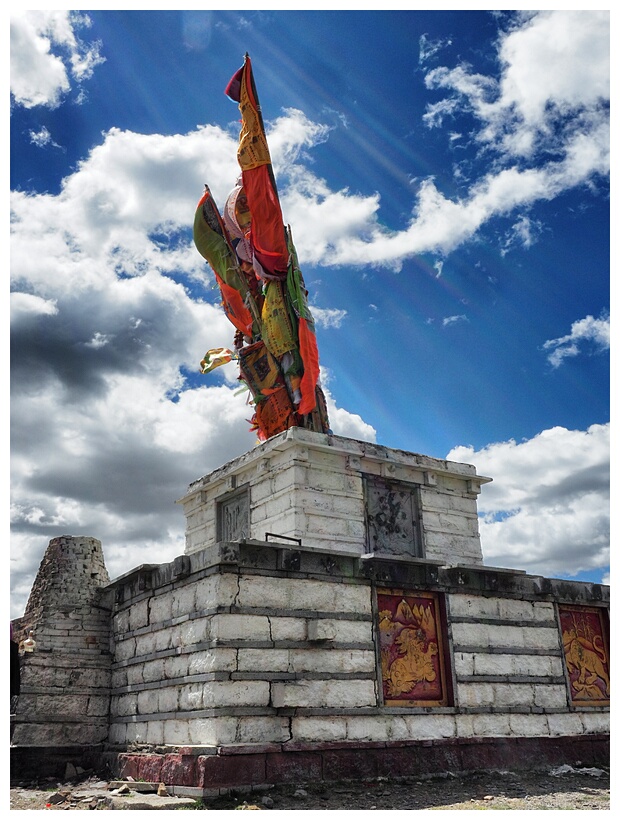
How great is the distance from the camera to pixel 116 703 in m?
13.3

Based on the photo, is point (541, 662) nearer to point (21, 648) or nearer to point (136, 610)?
point (136, 610)

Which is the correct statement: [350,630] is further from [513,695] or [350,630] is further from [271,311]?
[271,311]

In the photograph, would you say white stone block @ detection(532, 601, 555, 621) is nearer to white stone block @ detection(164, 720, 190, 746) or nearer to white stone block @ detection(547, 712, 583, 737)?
white stone block @ detection(547, 712, 583, 737)

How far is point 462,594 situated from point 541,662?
7.47 ft

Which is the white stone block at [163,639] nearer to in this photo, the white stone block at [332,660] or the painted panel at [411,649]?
the white stone block at [332,660]

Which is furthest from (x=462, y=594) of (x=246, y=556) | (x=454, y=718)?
(x=246, y=556)

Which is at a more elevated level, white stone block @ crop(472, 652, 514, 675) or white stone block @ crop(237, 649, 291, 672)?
white stone block @ crop(237, 649, 291, 672)

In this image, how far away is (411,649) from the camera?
478 inches

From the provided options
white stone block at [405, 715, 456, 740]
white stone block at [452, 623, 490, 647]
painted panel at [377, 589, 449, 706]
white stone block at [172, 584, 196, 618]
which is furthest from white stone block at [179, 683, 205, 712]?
white stone block at [452, 623, 490, 647]

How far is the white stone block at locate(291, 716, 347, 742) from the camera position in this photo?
10.4m

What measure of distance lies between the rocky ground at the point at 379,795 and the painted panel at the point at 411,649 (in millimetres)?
1230

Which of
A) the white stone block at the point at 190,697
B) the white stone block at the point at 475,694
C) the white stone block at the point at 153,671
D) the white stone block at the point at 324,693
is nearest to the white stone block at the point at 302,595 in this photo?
the white stone block at the point at 324,693

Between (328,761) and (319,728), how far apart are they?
0.45 metres

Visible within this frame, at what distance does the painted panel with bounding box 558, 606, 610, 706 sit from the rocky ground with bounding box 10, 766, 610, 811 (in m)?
2.31
